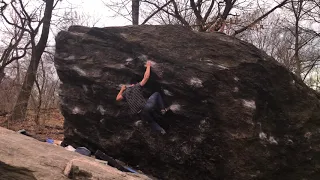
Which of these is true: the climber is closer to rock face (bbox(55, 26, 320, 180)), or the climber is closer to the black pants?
the black pants


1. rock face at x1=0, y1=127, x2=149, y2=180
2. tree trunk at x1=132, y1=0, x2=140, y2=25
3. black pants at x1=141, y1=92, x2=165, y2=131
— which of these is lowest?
rock face at x1=0, y1=127, x2=149, y2=180

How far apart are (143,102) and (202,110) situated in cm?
132

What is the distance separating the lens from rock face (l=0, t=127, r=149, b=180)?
4.54 metres

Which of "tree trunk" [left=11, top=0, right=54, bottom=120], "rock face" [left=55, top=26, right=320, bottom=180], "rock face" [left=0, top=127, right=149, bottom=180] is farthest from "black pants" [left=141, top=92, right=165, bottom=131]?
"tree trunk" [left=11, top=0, right=54, bottom=120]

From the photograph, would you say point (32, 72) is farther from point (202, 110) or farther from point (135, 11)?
point (202, 110)

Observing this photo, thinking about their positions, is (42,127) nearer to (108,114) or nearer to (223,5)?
(108,114)

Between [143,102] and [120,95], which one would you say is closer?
[143,102]

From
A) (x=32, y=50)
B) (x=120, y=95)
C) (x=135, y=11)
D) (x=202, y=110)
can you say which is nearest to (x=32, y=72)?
(x=32, y=50)

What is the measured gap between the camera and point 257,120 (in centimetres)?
705

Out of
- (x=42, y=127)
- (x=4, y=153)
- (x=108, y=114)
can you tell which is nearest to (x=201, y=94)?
(x=108, y=114)

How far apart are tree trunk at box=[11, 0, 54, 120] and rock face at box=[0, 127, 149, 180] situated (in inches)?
325

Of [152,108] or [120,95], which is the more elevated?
[120,95]

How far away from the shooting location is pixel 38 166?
4.84 meters

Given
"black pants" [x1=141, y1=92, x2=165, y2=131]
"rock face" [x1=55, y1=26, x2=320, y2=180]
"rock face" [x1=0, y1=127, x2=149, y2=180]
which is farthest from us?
"black pants" [x1=141, y1=92, x2=165, y2=131]
